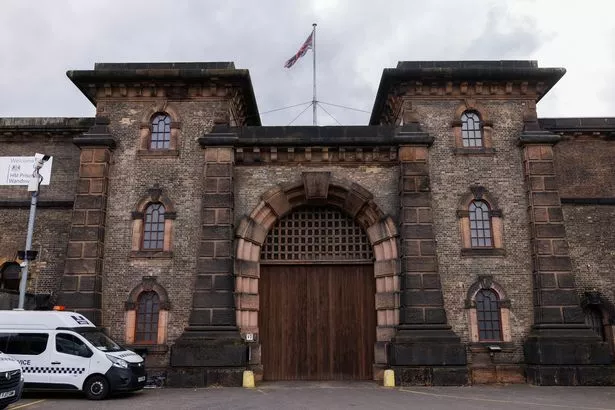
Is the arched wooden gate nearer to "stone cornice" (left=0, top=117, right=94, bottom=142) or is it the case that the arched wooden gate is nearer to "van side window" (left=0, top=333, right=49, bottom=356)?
"van side window" (left=0, top=333, right=49, bottom=356)

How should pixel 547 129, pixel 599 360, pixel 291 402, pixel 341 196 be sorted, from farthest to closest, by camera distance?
pixel 547 129 < pixel 341 196 < pixel 599 360 < pixel 291 402

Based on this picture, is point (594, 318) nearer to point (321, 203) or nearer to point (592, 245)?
point (592, 245)

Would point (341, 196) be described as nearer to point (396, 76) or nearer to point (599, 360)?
point (396, 76)

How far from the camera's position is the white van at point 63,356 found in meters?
12.8

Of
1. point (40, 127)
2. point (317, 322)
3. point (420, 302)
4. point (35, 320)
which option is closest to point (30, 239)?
point (35, 320)

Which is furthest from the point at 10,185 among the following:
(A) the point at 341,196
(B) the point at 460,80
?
(B) the point at 460,80

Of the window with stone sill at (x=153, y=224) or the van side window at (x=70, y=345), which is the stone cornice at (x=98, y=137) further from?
the van side window at (x=70, y=345)

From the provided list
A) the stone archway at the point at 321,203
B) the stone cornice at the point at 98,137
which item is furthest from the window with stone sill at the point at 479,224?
the stone cornice at the point at 98,137

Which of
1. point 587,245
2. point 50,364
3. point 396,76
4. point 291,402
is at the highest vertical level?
point 396,76

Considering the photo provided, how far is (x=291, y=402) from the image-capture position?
12312 mm

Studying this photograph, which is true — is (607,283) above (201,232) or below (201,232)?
below

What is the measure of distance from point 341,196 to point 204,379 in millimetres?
7019

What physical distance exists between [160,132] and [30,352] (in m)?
7.95

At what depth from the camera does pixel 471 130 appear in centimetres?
1784
